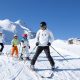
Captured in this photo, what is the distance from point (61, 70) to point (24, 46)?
5614mm

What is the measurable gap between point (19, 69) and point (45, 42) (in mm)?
1745

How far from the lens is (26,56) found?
15867 mm

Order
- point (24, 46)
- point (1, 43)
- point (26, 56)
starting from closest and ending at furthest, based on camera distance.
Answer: point (26, 56), point (24, 46), point (1, 43)

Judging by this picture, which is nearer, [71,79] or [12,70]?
[71,79]

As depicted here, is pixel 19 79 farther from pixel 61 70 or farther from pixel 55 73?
pixel 61 70

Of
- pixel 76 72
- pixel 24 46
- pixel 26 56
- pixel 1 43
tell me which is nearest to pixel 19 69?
pixel 76 72

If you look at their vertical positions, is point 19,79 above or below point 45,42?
below

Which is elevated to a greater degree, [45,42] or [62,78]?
[45,42]

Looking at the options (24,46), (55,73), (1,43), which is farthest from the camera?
(1,43)

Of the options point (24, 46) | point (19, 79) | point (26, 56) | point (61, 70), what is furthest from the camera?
point (24, 46)

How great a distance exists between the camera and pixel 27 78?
9852 millimetres

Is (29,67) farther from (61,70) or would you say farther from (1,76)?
(1,76)

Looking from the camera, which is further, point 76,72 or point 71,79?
point 76,72

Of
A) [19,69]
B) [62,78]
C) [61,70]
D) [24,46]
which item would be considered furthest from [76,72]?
[24,46]
